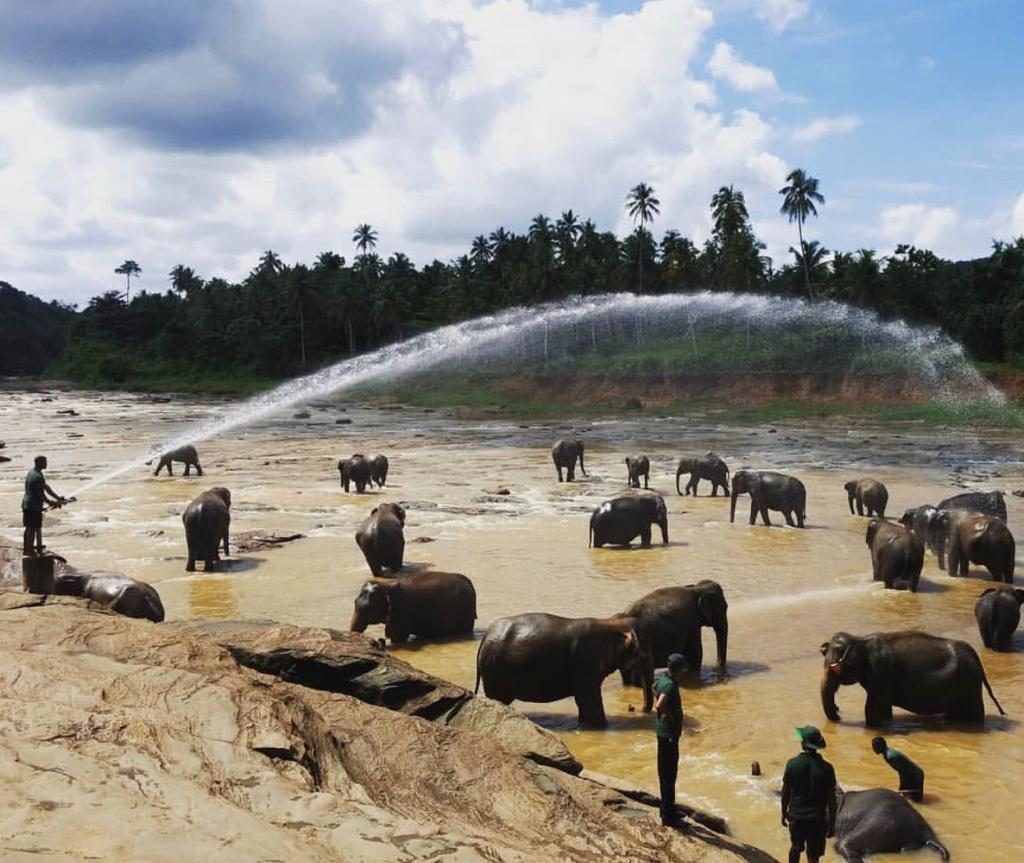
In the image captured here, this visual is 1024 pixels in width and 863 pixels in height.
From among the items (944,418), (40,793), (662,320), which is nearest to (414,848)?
(40,793)

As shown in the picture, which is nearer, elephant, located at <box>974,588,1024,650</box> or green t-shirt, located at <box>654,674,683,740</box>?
green t-shirt, located at <box>654,674,683,740</box>

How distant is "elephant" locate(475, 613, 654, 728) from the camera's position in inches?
459

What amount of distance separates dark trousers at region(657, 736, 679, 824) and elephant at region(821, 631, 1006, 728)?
375 cm

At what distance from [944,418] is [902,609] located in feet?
165

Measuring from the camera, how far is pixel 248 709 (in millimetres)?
7738

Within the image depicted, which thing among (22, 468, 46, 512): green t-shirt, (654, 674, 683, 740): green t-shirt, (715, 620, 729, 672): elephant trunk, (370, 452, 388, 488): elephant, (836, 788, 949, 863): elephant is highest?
(22, 468, 46, 512): green t-shirt

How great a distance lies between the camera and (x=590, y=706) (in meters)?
11.6

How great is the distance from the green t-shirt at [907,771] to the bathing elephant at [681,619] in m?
3.80

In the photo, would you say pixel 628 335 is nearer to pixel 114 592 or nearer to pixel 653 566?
pixel 653 566

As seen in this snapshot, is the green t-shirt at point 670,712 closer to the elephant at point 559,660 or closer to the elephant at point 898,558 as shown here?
the elephant at point 559,660

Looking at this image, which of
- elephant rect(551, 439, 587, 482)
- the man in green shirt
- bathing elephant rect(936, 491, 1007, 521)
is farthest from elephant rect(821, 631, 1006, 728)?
elephant rect(551, 439, 587, 482)

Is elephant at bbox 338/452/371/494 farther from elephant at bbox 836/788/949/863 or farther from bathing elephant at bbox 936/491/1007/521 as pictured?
elephant at bbox 836/788/949/863

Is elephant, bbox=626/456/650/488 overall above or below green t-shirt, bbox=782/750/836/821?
above

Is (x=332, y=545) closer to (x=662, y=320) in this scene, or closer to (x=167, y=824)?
(x=167, y=824)
